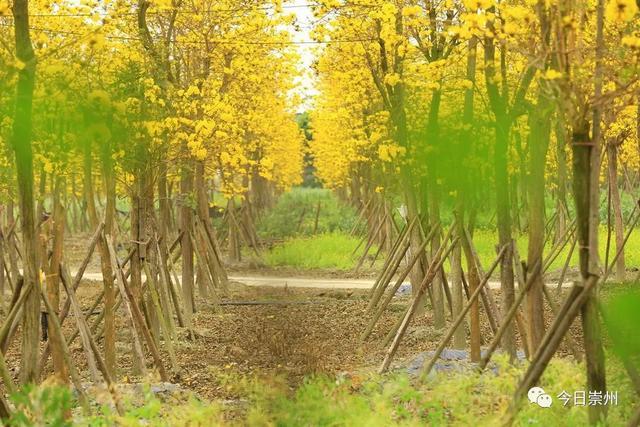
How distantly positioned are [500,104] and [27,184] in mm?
5043

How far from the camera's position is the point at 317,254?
29.8 meters

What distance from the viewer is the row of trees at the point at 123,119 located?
29.2 feet

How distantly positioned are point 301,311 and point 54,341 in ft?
30.6

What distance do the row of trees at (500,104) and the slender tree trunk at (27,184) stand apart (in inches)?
127

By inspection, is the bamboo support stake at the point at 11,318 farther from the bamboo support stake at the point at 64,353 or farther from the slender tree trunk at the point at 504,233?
the slender tree trunk at the point at 504,233

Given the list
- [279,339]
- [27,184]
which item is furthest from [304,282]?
[27,184]

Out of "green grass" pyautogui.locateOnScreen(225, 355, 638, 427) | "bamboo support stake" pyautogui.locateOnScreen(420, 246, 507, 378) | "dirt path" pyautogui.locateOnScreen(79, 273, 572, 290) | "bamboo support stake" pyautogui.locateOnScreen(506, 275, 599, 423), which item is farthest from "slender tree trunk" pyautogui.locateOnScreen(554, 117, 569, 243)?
"bamboo support stake" pyautogui.locateOnScreen(506, 275, 599, 423)

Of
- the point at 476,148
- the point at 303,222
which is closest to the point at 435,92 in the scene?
the point at 476,148

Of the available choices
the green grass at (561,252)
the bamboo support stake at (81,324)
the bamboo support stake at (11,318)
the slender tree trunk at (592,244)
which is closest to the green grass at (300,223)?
the green grass at (561,252)

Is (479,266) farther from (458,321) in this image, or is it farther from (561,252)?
(561,252)

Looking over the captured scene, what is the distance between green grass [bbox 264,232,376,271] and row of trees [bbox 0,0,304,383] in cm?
472

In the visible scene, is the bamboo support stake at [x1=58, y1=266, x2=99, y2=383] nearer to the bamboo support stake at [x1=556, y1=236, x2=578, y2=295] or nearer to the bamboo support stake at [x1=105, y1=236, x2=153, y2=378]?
the bamboo support stake at [x1=105, y1=236, x2=153, y2=378]

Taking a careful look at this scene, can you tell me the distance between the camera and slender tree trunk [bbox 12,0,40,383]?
28.4ft

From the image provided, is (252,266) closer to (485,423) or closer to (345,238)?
(345,238)
